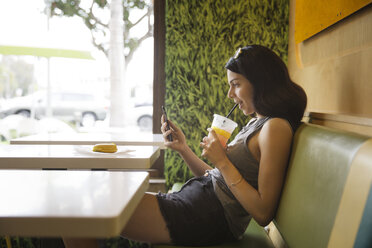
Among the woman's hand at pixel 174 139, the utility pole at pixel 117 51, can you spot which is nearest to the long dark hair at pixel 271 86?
the woman's hand at pixel 174 139

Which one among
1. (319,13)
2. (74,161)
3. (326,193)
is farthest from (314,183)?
(319,13)

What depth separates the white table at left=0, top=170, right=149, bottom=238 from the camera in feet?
2.24

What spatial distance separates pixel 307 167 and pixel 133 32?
2617 millimetres

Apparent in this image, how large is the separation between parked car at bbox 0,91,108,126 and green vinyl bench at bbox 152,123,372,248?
2.56 m

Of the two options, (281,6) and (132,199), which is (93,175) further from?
(281,6)

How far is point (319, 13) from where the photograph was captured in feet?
5.86

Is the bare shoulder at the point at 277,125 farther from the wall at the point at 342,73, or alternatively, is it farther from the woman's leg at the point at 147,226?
the woman's leg at the point at 147,226

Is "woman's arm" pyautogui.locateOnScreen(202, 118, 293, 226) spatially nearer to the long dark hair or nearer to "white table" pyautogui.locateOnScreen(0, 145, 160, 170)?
the long dark hair

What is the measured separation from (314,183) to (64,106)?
3.40m

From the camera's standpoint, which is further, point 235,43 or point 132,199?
point 235,43

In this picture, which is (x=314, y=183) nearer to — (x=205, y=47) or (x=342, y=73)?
(x=342, y=73)

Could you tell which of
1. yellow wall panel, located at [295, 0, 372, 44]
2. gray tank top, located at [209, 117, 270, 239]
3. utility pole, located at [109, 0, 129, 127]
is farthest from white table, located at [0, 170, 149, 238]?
utility pole, located at [109, 0, 129, 127]

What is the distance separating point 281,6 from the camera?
2764 millimetres

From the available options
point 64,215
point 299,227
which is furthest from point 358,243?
point 64,215
